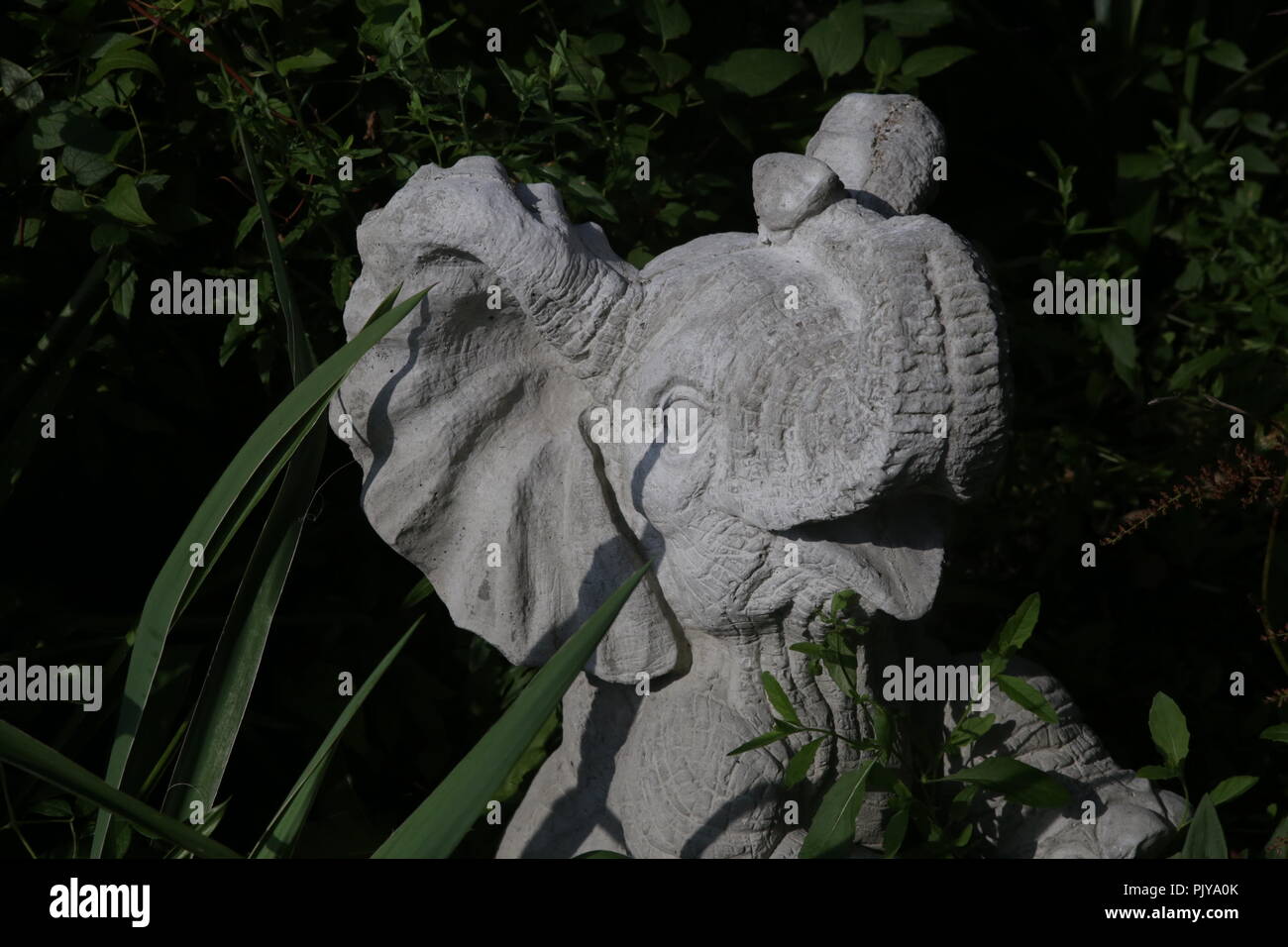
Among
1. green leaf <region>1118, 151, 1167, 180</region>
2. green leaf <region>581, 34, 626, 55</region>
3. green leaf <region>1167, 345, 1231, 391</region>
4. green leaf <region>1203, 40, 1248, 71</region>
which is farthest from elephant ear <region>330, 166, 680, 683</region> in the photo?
green leaf <region>1203, 40, 1248, 71</region>

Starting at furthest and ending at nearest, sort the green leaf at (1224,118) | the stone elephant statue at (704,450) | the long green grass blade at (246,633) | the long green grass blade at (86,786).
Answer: the green leaf at (1224,118) → the long green grass blade at (246,633) → the stone elephant statue at (704,450) → the long green grass blade at (86,786)

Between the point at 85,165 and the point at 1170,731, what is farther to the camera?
the point at 85,165

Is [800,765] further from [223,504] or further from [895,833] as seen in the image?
[223,504]

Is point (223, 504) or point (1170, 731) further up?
point (223, 504)

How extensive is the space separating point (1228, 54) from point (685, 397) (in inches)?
67.6

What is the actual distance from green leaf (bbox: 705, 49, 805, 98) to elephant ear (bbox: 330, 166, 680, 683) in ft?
2.07

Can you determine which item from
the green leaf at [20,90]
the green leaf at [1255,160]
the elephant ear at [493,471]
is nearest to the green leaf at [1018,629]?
the elephant ear at [493,471]

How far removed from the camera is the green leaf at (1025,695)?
1.42 metres

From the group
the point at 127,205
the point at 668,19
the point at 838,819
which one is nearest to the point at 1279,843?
the point at 838,819

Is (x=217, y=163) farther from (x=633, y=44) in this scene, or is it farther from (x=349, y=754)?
(x=349, y=754)

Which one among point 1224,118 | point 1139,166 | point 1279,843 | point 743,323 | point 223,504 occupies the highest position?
point 1224,118

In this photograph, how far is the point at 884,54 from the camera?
2.03 meters

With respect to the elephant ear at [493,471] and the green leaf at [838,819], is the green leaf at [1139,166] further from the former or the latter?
the green leaf at [838,819]

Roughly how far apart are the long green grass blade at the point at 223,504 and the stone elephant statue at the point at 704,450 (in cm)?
9
